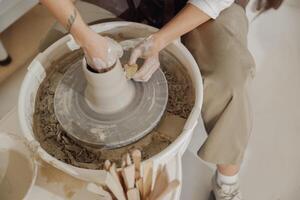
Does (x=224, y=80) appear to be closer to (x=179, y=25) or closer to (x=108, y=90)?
(x=179, y=25)

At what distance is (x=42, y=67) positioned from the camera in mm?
1497

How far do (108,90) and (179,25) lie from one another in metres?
0.32

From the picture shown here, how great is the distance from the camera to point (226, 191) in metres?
1.83

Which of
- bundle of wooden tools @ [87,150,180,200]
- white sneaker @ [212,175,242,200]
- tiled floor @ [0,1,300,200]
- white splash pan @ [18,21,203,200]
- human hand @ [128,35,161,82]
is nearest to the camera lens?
bundle of wooden tools @ [87,150,180,200]

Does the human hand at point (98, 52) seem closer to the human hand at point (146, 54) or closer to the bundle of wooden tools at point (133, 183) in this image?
the human hand at point (146, 54)

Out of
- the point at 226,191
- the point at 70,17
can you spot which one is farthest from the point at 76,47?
the point at 226,191

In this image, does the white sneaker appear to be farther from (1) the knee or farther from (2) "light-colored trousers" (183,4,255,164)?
(1) the knee

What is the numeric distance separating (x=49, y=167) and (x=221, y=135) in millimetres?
561

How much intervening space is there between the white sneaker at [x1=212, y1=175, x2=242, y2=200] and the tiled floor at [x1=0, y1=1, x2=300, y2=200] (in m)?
0.07

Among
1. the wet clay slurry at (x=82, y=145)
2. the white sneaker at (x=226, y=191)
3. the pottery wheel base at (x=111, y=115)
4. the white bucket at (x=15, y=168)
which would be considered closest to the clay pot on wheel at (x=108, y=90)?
the pottery wheel base at (x=111, y=115)

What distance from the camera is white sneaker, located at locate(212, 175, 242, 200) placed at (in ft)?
5.98

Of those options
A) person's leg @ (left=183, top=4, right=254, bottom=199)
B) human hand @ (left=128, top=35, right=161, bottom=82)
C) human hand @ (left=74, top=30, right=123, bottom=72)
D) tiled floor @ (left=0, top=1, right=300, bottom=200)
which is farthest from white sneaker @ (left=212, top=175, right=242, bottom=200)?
human hand @ (left=74, top=30, right=123, bottom=72)

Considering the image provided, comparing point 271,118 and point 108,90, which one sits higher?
point 108,90

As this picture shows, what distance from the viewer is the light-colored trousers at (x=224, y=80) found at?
143cm
